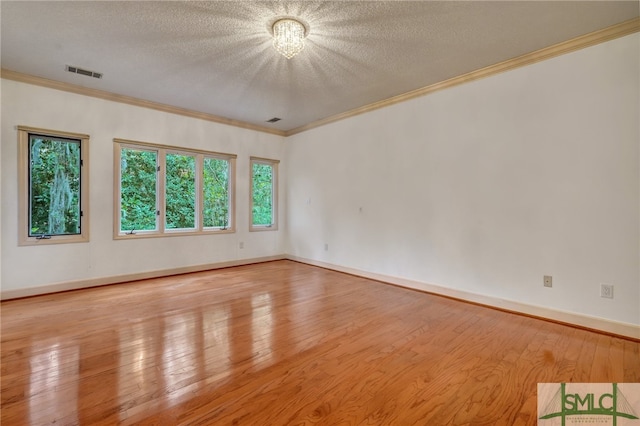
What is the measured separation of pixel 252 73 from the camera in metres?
3.57

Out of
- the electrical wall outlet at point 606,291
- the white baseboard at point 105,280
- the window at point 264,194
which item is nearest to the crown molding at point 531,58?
the electrical wall outlet at point 606,291

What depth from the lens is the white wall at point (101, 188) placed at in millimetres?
3551

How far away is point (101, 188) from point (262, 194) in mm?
2734

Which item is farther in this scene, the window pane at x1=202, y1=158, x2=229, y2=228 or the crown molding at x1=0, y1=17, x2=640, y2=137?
the window pane at x1=202, y1=158, x2=229, y2=228

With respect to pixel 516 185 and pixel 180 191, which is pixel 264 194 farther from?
pixel 516 185

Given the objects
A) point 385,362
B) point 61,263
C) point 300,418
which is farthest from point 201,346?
point 61,263

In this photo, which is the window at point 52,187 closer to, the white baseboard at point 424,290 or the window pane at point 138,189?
the window pane at point 138,189

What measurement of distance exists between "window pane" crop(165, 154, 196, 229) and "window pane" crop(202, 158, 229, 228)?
204 millimetres

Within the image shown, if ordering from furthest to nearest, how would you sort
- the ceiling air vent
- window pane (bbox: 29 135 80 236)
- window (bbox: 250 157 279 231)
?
1. window (bbox: 250 157 279 231)
2. window pane (bbox: 29 135 80 236)
3. the ceiling air vent

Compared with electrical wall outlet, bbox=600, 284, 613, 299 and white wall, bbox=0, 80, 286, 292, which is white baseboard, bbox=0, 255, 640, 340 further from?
electrical wall outlet, bbox=600, 284, 613, 299

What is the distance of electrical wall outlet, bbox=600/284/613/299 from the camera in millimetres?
2646

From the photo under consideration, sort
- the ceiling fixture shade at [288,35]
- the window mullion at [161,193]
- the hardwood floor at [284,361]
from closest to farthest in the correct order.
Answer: the hardwood floor at [284,361] < the ceiling fixture shade at [288,35] < the window mullion at [161,193]

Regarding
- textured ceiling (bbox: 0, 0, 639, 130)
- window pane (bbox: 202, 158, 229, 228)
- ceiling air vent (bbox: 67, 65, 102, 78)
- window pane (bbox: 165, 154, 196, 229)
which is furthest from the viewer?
window pane (bbox: 202, 158, 229, 228)

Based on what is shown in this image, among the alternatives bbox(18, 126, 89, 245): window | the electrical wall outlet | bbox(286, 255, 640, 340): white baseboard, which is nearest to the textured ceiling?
bbox(18, 126, 89, 245): window
